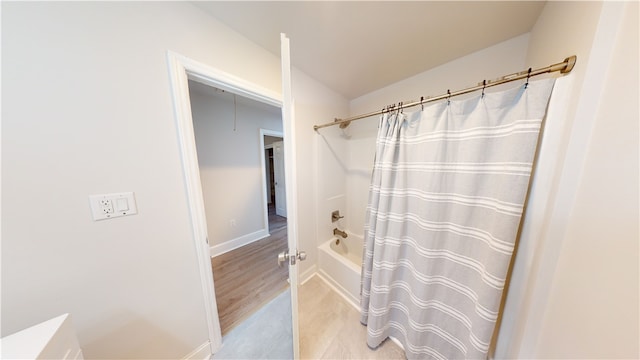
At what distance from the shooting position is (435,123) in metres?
0.98

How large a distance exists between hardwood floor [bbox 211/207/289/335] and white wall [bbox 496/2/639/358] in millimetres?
1756

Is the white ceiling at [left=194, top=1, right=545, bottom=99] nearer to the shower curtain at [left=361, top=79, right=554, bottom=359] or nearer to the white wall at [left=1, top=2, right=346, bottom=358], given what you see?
the white wall at [left=1, top=2, right=346, bottom=358]

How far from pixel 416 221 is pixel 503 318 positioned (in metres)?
0.60

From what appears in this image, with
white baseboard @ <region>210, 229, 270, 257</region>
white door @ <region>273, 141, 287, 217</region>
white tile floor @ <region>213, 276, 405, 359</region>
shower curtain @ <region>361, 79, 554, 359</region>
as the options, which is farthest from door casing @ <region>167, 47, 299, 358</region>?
white door @ <region>273, 141, 287, 217</region>

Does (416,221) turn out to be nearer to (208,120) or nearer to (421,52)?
(421,52)

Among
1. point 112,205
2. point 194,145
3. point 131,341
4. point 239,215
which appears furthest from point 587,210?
point 239,215

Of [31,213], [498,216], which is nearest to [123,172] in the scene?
[31,213]

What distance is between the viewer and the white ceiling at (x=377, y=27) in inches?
35.3

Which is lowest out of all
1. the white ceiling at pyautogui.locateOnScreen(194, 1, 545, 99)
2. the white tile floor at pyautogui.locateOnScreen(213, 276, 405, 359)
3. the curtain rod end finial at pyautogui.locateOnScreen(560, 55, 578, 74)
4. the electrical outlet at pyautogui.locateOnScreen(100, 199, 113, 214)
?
the white tile floor at pyautogui.locateOnScreen(213, 276, 405, 359)

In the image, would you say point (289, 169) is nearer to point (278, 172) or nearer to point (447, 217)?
point (447, 217)

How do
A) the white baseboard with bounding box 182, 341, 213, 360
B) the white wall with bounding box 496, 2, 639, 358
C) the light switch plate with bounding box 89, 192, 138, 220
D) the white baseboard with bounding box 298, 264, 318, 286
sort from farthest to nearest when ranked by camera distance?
the white baseboard with bounding box 298, 264, 318, 286
the white baseboard with bounding box 182, 341, 213, 360
the light switch plate with bounding box 89, 192, 138, 220
the white wall with bounding box 496, 2, 639, 358

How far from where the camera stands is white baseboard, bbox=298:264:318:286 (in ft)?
5.74

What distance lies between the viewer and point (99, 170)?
703 mm

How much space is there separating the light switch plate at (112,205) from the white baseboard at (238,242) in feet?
5.59
